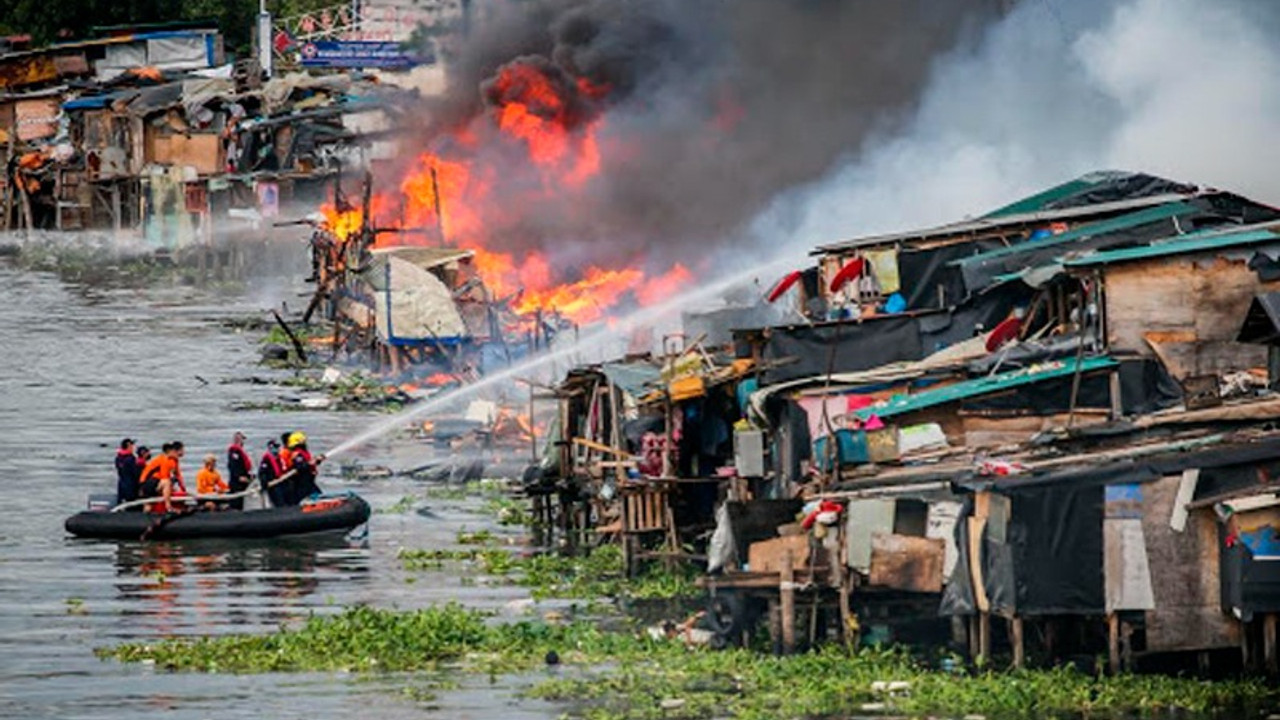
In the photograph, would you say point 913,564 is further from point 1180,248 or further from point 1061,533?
point 1180,248

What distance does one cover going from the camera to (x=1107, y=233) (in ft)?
132

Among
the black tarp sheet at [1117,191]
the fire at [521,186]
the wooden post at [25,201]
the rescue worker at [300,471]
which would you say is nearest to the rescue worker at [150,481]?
the rescue worker at [300,471]

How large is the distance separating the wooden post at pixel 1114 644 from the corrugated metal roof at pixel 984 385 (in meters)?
5.28

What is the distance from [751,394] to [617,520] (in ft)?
13.4

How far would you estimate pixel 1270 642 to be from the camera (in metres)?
28.7

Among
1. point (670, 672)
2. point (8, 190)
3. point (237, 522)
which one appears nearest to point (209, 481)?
point (237, 522)

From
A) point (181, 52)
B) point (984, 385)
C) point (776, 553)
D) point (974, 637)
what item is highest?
point (181, 52)

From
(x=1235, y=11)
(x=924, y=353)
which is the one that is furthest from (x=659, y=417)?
(x=1235, y=11)

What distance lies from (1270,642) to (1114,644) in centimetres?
158

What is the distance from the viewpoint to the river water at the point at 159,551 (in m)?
30.1

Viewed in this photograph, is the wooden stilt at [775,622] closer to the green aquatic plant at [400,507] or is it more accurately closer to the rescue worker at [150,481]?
the rescue worker at [150,481]

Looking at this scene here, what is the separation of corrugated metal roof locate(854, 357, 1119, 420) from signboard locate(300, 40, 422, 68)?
54297 millimetres

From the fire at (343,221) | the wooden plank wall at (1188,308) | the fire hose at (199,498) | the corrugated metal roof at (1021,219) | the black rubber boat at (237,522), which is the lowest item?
the black rubber boat at (237,522)

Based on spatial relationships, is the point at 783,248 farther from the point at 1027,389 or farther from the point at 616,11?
the point at 1027,389
